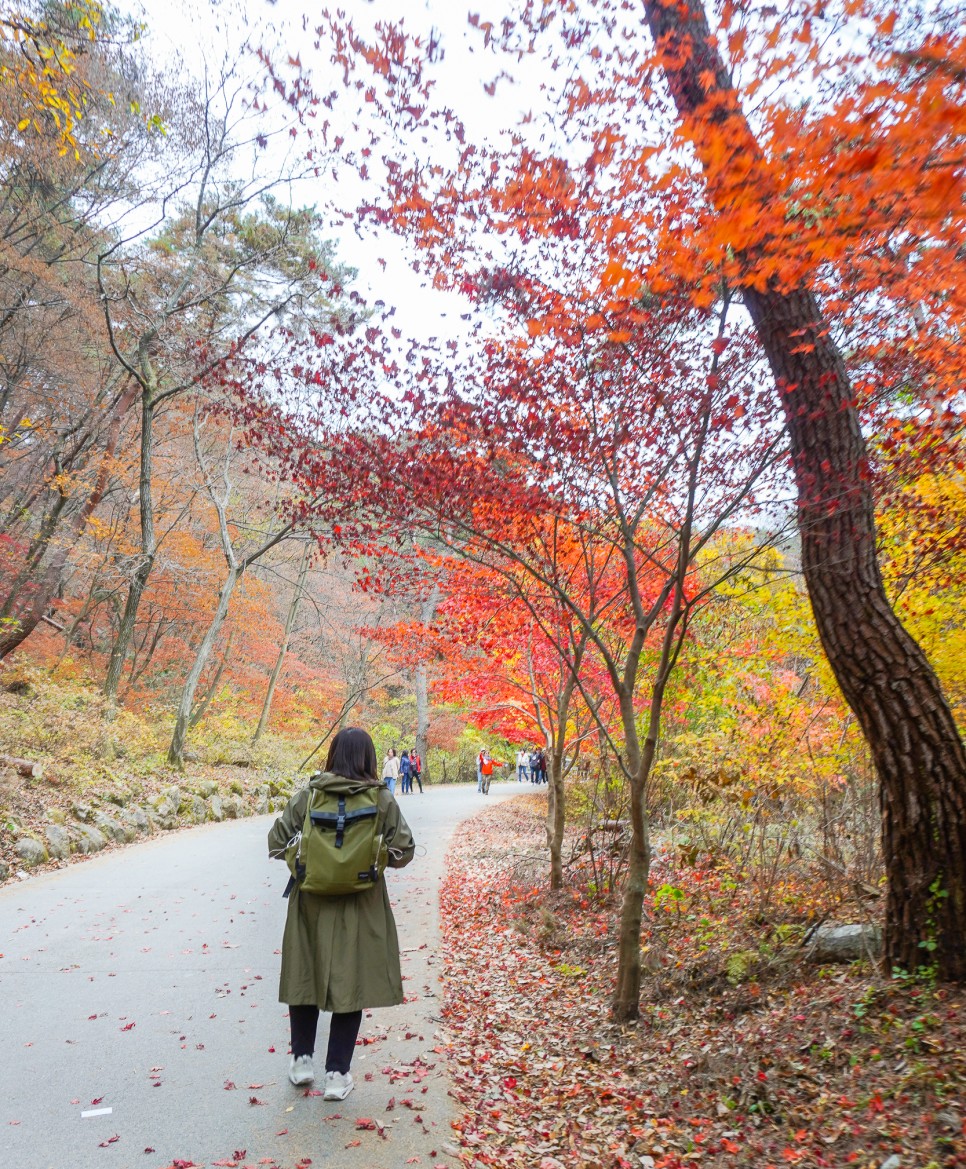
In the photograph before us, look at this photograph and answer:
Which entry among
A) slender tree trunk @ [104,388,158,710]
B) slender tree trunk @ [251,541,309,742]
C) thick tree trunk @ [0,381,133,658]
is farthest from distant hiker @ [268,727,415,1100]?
slender tree trunk @ [251,541,309,742]

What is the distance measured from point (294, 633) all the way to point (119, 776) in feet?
52.9

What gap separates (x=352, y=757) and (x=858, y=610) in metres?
3.13

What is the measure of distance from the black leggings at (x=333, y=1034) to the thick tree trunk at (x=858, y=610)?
307 cm

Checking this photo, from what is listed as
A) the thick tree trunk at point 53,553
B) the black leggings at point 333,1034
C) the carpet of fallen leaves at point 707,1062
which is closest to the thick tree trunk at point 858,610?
the carpet of fallen leaves at point 707,1062

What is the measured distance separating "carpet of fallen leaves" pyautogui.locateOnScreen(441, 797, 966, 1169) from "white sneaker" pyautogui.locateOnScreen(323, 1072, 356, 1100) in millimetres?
577

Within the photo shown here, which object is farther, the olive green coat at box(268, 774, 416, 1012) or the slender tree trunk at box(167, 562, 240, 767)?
the slender tree trunk at box(167, 562, 240, 767)

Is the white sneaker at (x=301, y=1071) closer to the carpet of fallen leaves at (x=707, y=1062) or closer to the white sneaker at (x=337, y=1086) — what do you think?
the white sneaker at (x=337, y=1086)

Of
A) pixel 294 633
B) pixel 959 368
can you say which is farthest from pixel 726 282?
pixel 294 633

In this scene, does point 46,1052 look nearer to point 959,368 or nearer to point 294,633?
point 959,368

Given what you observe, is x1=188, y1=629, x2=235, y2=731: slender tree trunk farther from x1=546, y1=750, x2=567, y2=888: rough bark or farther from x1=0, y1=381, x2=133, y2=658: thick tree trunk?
x1=546, y1=750, x2=567, y2=888: rough bark

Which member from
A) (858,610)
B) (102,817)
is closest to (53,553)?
(102,817)

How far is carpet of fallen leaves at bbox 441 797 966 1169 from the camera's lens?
3426 mm

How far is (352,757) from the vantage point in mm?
3918

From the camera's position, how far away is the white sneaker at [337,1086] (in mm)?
3738
